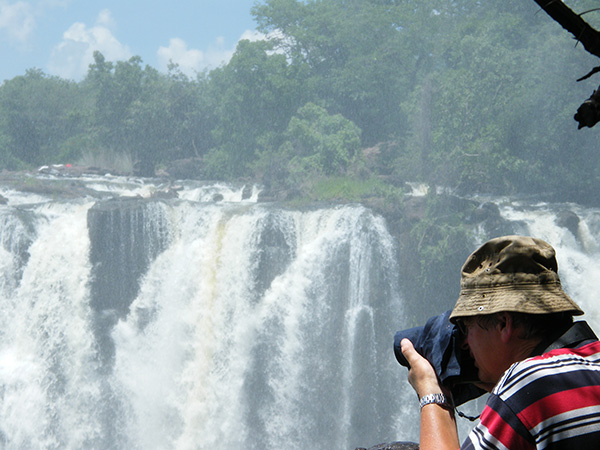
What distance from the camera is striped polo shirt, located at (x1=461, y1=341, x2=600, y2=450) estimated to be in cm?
102

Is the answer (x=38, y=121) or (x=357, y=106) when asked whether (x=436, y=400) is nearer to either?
(x=357, y=106)

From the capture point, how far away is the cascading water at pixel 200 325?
42.4 feet

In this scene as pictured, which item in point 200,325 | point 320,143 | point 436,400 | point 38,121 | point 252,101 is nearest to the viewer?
point 436,400

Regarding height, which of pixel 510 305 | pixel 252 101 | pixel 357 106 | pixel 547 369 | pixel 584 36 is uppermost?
pixel 357 106

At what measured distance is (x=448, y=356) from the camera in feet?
4.56

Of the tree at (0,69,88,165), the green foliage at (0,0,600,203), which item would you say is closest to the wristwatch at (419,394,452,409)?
the green foliage at (0,0,600,203)

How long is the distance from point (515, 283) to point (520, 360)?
5.9 inches

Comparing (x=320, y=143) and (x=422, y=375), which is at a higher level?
(x=320, y=143)

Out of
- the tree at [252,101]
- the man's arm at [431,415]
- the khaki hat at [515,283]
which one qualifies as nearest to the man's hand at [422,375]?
the man's arm at [431,415]

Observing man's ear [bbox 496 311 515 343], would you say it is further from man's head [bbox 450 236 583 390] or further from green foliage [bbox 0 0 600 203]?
green foliage [bbox 0 0 600 203]

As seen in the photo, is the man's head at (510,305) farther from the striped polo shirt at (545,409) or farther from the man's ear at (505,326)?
the striped polo shirt at (545,409)

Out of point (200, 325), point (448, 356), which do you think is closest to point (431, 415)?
point (448, 356)

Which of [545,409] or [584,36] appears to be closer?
[545,409]

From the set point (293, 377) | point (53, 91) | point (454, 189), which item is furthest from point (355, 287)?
point (53, 91)
